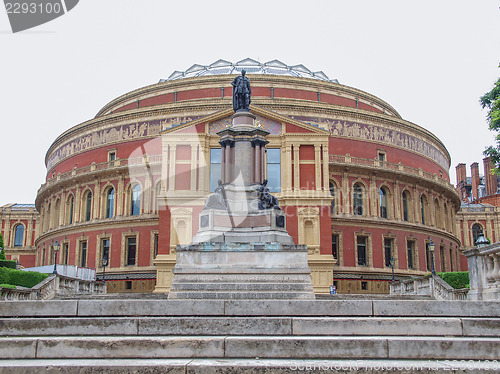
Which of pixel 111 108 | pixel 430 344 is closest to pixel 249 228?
pixel 430 344

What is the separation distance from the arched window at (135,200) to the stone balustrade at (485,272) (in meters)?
34.1

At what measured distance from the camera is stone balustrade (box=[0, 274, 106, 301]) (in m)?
22.4

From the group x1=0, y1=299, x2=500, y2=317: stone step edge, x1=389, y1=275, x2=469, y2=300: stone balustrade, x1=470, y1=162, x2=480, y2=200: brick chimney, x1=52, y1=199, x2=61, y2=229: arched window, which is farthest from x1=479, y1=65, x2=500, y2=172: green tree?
x1=470, y1=162, x2=480, y2=200: brick chimney

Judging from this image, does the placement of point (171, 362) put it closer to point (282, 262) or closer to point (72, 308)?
point (72, 308)

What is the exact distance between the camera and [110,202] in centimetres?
4750

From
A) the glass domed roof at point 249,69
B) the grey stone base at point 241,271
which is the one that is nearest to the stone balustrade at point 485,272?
the grey stone base at point 241,271

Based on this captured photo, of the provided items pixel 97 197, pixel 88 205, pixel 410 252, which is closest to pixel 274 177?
pixel 410 252

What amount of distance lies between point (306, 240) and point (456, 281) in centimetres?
1074

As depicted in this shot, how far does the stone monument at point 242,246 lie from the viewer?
1642 cm

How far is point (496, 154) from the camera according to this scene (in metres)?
24.0

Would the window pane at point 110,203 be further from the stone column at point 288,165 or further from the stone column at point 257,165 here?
the stone column at point 257,165

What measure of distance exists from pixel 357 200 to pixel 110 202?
2183 centimetres

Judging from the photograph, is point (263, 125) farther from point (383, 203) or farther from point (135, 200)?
point (383, 203)

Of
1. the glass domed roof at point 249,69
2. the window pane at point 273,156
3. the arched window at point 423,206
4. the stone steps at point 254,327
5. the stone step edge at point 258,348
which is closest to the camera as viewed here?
the stone step edge at point 258,348
